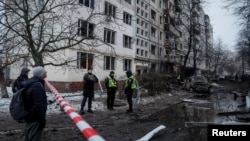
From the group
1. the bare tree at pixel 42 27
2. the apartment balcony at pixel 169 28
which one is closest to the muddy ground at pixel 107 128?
the bare tree at pixel 42 27

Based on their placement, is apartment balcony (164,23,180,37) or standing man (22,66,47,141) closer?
standing man (22,66,47,141)

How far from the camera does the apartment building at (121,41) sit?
23.1m

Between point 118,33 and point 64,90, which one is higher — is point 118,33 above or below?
above

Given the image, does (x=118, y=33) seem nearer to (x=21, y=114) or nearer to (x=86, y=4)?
(x=86, y=4)

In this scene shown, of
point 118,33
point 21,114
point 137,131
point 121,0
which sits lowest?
point 137,131

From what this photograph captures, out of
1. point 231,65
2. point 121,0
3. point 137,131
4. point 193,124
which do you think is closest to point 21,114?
point 137,131

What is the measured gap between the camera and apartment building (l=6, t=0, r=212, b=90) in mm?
23141

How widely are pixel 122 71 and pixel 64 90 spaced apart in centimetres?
1085

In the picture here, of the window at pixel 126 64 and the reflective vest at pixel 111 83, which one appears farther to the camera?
the window at pixel 126 64

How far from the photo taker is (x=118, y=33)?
3328 cm

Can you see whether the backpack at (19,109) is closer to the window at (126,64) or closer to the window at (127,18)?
the window at (126,64)

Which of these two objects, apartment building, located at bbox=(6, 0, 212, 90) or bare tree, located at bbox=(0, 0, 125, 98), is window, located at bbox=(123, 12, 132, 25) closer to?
apartment building, located at bbox=(6, 0, 212, 90)

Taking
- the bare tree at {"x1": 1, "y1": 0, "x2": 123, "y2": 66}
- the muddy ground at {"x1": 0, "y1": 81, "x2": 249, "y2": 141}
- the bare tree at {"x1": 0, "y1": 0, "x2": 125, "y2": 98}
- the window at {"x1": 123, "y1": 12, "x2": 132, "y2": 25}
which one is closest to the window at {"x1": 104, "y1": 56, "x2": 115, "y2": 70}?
the window at {"x1": 123, "y1": 12, "x2": 132, "y2": 25}

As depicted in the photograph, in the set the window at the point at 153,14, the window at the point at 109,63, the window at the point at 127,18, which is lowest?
the window at the point at 109,63
